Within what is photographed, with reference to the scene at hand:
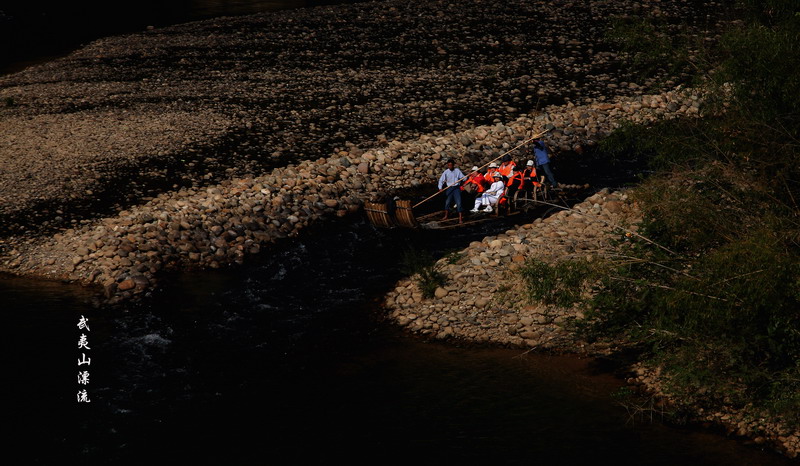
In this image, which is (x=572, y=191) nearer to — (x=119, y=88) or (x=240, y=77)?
(x=240, y=77)

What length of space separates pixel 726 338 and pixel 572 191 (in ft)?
39.1

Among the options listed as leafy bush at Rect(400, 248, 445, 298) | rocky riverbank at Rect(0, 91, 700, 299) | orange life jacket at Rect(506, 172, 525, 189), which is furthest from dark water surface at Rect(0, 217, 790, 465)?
orange life jacket at Rect(506, 172, 525, 189)

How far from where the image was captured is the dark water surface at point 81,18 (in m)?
45.9

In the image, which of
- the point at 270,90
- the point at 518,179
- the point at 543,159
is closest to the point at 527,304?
the point at 518,179

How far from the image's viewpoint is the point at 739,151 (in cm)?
1352

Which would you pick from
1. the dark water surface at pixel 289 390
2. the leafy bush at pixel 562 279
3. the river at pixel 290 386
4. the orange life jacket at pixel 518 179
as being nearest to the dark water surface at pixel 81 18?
the river at pixel 290 386

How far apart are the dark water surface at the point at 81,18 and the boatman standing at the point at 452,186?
2908 cm

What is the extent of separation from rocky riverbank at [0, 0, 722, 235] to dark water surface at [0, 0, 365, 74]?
11.7ft

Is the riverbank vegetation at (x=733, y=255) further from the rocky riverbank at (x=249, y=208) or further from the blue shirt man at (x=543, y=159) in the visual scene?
the blue shirt man at (x=543, y=159)

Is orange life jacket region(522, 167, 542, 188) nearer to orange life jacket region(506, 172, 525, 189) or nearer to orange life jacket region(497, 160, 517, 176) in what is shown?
orange life jacket region(506, 172, 525, 189)

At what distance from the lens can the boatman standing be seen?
22.5 metres

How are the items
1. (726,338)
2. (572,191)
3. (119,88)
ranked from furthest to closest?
(119,88), (572,191), (726,338)

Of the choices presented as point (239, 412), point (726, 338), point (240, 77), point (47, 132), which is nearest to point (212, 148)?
point (47, 132)

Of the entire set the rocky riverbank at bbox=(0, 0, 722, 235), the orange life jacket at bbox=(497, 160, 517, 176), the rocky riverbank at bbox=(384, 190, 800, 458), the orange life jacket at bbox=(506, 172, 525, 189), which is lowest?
the rocky riverbank at bbox=(384, 190, 800, 458)
